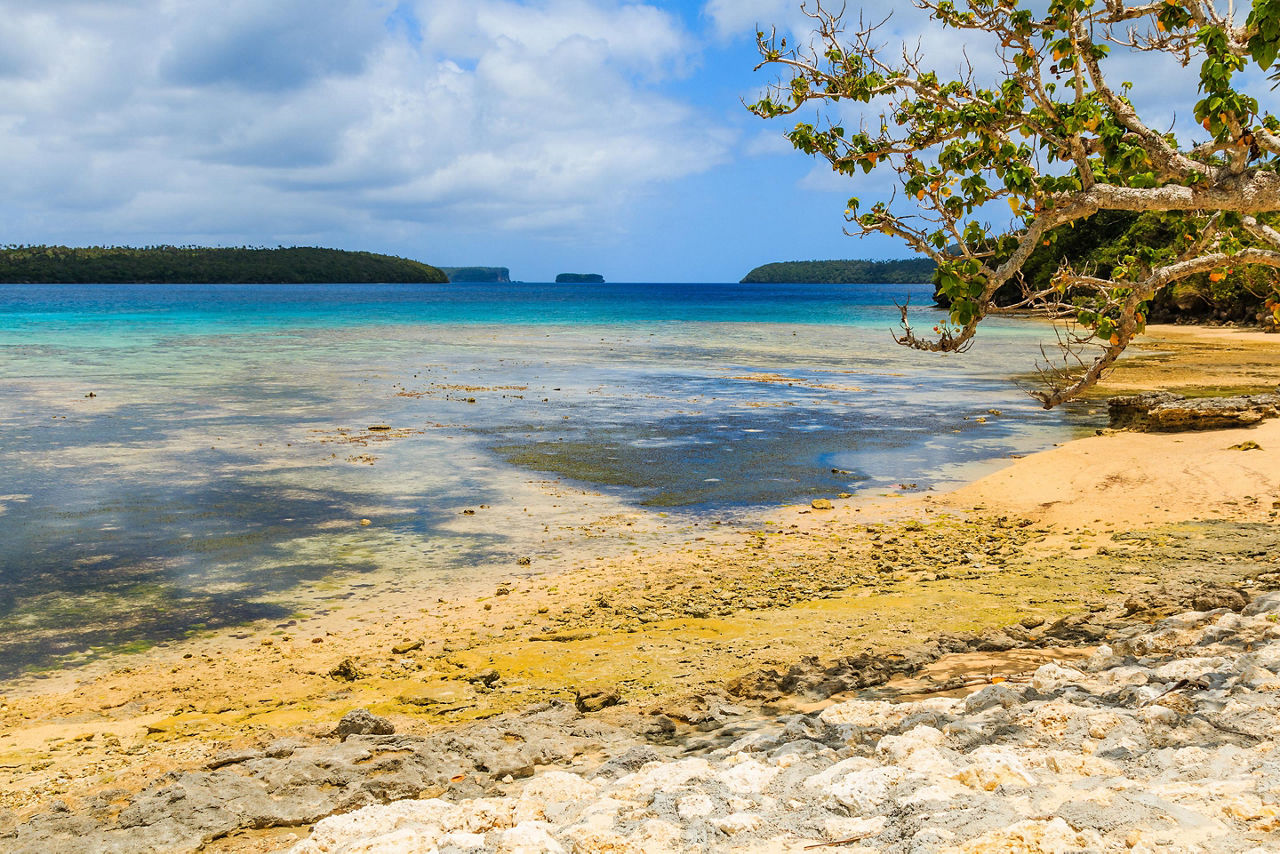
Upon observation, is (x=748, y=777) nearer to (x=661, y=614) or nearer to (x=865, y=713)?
(x=865, y=713)

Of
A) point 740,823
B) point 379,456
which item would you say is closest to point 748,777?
point 740,823

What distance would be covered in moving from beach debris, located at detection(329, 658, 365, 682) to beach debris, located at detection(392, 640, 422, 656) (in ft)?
1.41

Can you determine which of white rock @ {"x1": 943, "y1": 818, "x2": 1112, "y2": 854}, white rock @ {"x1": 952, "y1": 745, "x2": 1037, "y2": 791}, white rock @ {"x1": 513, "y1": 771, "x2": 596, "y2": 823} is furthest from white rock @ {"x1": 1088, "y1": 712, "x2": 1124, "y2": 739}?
white rock @ {"x1": 513, "y1": 771, "x2": 596, "y2": 823}

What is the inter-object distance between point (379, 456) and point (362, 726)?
10.2 meters

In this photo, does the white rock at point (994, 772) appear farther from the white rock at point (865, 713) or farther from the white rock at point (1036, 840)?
the white rock at point (865, 713)

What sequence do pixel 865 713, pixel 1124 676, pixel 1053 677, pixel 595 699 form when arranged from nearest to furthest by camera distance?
pixel 865 713
pixel 1124 676
pixel 1053 677
pixel 595 699

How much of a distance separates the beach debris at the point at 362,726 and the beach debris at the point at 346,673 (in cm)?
103

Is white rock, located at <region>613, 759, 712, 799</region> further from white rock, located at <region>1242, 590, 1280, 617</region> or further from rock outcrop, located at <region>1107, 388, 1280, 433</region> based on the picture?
rock outcrop, located at <region>1107, 388, 1280, 433</region>

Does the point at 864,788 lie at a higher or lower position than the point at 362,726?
higher

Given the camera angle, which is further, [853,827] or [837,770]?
[837,770]

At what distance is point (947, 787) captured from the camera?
4.27 meters

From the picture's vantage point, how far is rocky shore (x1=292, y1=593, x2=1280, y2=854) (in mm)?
3711

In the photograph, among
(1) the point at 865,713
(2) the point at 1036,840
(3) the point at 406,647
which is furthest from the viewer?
(3) the point at 406,647

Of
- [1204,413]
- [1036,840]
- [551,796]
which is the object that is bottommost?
[551,796]
